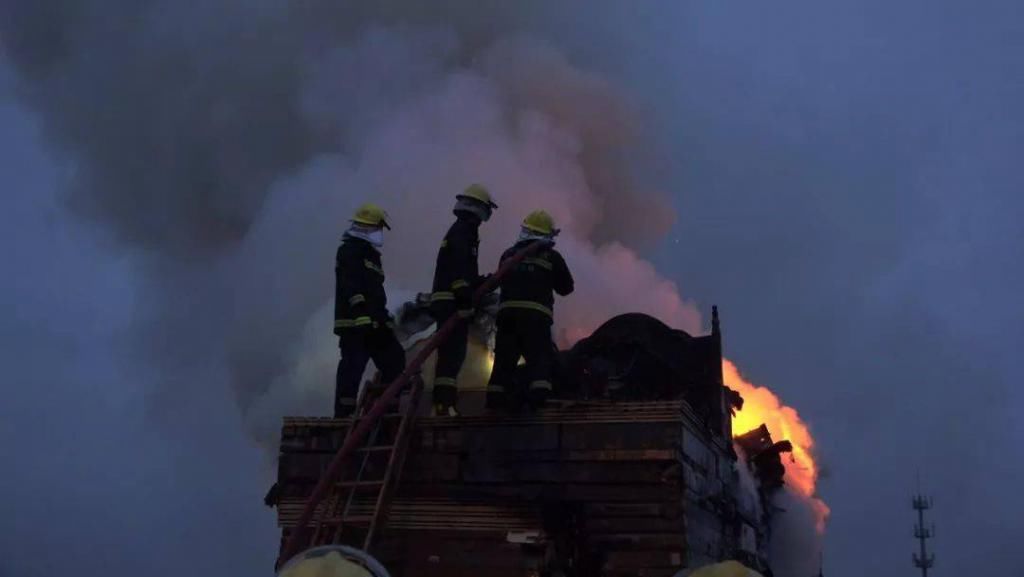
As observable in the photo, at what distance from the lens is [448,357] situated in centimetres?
812

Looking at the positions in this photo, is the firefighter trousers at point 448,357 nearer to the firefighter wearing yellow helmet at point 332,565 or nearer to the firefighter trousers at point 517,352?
the firefighter trousers at point 517,352

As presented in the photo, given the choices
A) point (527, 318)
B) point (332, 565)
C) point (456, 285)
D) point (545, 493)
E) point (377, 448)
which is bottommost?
point (332, 565)

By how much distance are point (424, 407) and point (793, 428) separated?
644 cm

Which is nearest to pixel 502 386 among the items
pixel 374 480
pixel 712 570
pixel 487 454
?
pixel 487 454

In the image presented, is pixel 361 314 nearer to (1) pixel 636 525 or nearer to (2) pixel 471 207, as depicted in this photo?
(2) pixel 471 207

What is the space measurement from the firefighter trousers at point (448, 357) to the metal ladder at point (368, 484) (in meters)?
0.35

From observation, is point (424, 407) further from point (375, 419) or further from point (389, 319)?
point (375, 419)

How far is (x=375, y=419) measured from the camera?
7395 millimetres

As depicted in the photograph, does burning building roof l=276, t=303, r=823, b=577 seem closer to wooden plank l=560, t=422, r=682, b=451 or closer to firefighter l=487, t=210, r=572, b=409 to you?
wooden plank l=560, t=422, r=682, b=451

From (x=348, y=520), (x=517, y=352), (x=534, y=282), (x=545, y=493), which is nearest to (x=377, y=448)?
(x=348, y=520)

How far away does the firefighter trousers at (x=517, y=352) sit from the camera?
25.7 ft

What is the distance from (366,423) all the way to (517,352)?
154 centimetres

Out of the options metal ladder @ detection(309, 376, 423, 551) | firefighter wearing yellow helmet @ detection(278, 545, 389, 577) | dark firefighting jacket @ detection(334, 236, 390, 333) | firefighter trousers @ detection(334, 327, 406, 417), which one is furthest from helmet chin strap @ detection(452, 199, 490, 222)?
firefighter wearing yellow helmet @ detection(278, 545, 389, 577)

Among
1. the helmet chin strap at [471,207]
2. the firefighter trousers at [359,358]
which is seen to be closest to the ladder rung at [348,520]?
the firefighter trousers at [359,358]
